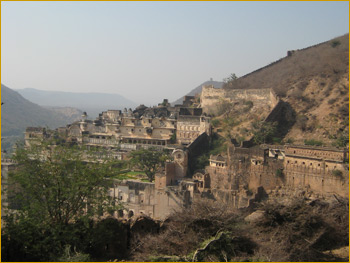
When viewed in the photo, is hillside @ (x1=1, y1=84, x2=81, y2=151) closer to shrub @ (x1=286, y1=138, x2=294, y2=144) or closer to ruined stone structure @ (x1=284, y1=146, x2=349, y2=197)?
shrub @ (x1=286, y1=138, x2=294, y2=144)

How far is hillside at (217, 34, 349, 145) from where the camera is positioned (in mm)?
29906

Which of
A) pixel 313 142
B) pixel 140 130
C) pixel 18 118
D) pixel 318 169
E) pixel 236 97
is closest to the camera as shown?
pixel 318 169

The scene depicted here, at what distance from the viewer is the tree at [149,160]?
31344mm

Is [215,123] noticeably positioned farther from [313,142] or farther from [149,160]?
[313,142]

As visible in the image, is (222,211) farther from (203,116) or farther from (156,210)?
(203,116)

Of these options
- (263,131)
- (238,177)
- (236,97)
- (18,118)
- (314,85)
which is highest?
(314,85)

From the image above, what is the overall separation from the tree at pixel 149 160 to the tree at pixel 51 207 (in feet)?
57.1

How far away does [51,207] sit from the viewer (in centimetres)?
1266

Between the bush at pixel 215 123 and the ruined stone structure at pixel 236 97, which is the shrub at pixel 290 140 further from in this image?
the bush at pixel 215 123

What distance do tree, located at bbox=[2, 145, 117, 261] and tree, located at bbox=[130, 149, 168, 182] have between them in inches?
685

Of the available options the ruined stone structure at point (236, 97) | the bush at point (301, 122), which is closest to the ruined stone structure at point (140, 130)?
the ruined stone structure at point (236, 97)

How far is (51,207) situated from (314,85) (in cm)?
2937

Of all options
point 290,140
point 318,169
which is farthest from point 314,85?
point 318,169

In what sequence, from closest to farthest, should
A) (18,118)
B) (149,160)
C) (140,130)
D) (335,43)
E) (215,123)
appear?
1. (149,160)
2. (215,123)
3. (140,130)
4. (335,43)
5. (18,118)
